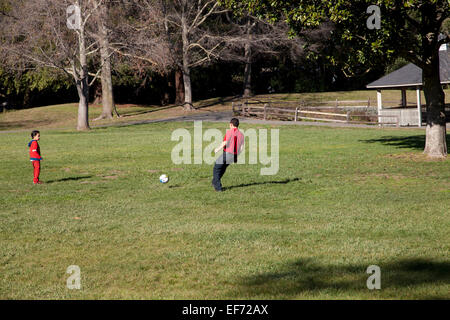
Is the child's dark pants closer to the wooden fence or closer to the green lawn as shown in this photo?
the green lawn

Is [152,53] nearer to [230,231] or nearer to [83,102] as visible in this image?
[83,102]

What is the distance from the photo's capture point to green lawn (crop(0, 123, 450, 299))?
21.1ft

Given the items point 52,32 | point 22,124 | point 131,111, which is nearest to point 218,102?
point 131,111

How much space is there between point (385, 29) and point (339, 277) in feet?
39.6

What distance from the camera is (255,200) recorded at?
40.3 ft

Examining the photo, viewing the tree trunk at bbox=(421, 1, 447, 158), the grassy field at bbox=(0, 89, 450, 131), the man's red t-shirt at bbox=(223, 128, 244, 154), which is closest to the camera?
the man's red t-shirt at bbox=(223, 128, 244, 154)

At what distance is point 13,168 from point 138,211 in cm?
922

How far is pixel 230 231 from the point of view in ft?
29.9

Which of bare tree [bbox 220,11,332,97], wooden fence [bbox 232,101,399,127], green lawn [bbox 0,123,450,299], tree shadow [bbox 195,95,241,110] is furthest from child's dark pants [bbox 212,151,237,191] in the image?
tree shadow [bbox 195,95,241,110]

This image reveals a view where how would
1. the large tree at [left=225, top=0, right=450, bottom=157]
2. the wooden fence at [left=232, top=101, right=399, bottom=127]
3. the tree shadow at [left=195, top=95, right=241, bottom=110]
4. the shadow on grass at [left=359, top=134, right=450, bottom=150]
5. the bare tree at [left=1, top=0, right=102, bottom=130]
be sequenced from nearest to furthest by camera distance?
the large tree at [left=225, top=0, right=450, bottom=157]
the shadow on grass at [left=359, top=134, right=450, bottom=150]
the bare tree at [left=1, top=0, right=102, bottom=130]
the wooden fence at [left=232, top=101, right=399, bottom=127]
the tree shadow at [left=195, top=95, right=241, bottom=110]

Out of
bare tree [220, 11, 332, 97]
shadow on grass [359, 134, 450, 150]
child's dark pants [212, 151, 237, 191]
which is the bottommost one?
child's dark pants [212, 151, 237, 191]

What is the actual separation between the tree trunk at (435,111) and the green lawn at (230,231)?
122 cm
